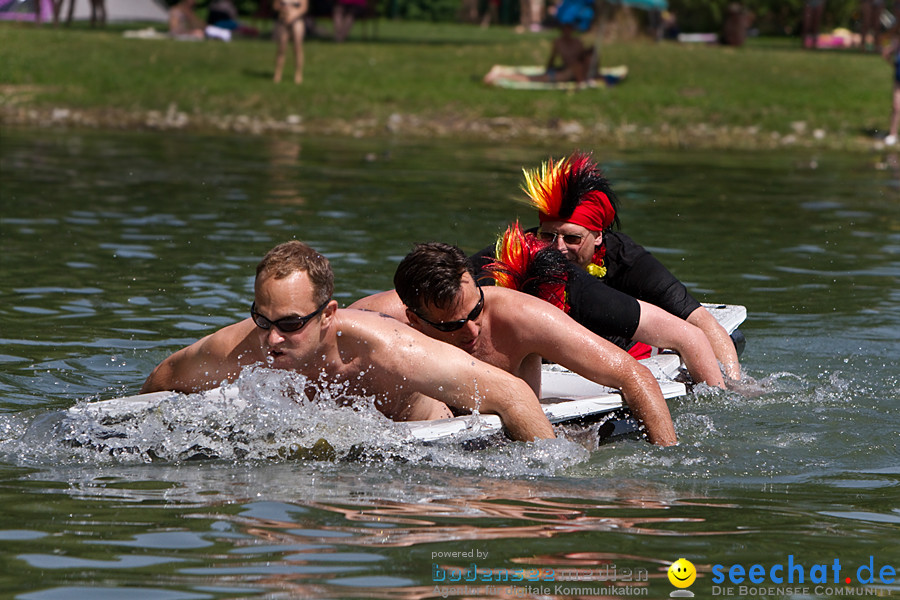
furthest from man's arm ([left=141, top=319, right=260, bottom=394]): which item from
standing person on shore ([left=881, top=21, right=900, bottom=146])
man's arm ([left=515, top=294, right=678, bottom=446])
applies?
standing person on shore ([left=881, top=21, right=900, bottom=146])

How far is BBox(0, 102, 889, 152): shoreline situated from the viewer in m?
21.1

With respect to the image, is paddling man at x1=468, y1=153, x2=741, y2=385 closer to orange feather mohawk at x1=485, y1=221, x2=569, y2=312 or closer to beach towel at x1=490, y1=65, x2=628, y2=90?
orange feather mohawk at x1=485, y1=221, x2=569, y2=312

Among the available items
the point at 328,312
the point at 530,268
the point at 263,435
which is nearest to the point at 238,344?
the point at 263,435

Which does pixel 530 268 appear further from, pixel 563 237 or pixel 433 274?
pixel 433 274

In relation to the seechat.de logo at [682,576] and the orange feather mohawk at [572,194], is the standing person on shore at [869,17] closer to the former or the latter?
the orange feather mohawk at [572,194]

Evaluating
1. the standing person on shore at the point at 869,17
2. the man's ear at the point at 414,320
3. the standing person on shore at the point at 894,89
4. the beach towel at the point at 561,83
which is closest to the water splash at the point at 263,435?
the man's ear at the point at 414,320

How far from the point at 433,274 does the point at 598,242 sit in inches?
80.9

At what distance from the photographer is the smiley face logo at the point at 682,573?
4.02 meters

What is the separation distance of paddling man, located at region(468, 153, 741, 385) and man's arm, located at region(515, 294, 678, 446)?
99cm

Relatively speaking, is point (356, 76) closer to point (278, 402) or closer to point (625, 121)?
point (625, 121)

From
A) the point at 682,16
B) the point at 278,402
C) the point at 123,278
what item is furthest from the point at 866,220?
the point at 682,16

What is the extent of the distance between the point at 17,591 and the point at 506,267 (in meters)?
3.11

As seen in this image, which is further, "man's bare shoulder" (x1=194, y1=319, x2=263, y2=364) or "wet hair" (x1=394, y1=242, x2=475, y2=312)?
"man's bare shoulder" (x1=194, y1=319, x2=263, y2=364)

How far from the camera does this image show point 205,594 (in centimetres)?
384
